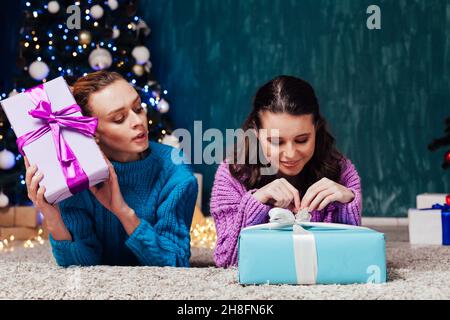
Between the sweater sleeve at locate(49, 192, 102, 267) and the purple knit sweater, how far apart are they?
0.30 meters

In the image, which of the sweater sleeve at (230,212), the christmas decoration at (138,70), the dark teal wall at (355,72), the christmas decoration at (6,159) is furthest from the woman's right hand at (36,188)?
the dark teal wall at (355,72)

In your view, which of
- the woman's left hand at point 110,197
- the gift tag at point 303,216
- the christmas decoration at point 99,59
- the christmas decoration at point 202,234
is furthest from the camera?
the christmas decoration at point 99,59

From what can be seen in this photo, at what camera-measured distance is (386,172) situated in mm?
4652

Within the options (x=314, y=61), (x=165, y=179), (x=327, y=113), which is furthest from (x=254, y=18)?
(x=165, y=179)

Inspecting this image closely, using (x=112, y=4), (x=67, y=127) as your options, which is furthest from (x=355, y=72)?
(x=67, y=127)

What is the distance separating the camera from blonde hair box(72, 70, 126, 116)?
160 centimetres

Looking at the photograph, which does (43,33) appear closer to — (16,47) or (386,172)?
(16,47)

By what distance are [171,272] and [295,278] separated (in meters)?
0.27

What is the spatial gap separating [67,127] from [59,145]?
0.15ft

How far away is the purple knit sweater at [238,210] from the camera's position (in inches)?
61.1

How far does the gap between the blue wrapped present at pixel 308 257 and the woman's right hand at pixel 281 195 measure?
222mm

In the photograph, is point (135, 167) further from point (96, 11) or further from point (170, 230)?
point (96, 11)

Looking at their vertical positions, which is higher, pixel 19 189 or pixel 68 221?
pixel 68 221

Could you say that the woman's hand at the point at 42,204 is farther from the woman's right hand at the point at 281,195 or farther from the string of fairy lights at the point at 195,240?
the string of fairy lights at the point at 195,240
